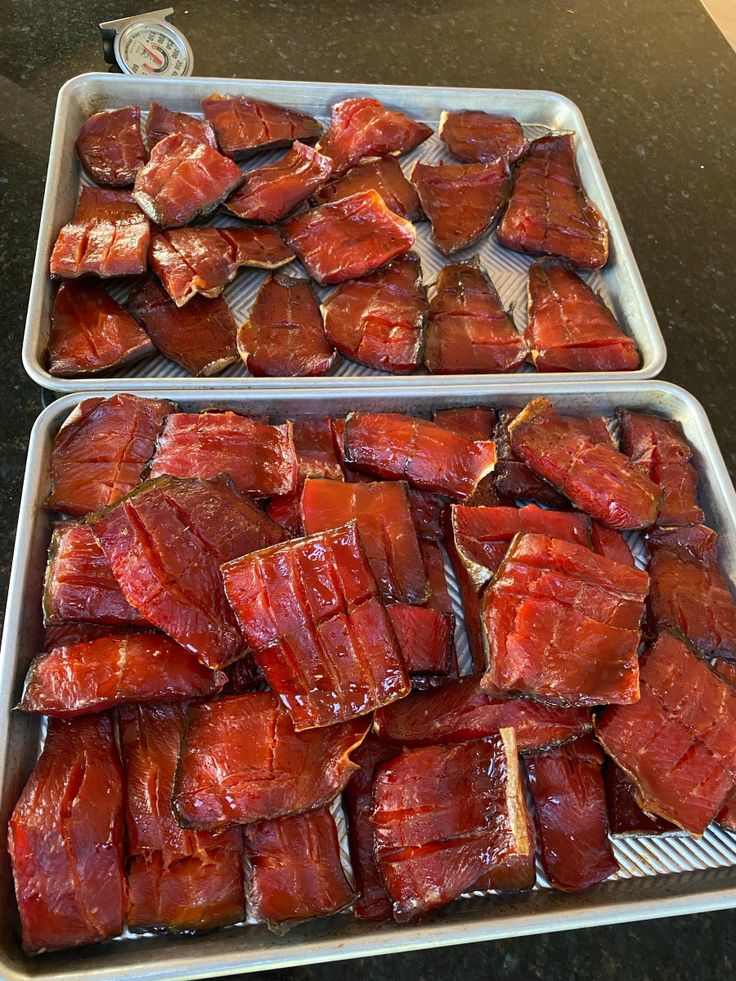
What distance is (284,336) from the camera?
275cm

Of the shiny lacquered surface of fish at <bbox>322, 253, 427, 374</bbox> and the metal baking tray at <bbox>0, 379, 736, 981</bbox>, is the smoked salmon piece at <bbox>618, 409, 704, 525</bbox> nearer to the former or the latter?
the metal baking tray at <bbox>0, 379, 736, 981</bbox>

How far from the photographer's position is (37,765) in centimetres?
193

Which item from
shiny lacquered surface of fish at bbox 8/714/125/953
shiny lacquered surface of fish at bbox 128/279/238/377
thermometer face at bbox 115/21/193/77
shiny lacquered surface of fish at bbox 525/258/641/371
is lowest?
shiny lacquered surface of fish at bbox 8/714/125/953

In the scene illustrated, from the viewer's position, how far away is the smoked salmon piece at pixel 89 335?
8.43 feet

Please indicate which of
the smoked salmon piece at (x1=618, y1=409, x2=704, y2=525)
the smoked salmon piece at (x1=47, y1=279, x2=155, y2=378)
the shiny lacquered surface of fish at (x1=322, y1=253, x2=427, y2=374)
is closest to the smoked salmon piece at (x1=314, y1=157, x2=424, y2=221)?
the shiny lacquered surface of fish at (x1=322, y1=253, x2=427, y2=374)

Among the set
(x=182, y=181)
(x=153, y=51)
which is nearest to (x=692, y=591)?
(x=182, y=181)

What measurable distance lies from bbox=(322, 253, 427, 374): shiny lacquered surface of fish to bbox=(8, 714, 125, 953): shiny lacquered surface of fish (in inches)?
66.4

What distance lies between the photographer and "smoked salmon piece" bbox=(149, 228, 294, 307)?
2736mm

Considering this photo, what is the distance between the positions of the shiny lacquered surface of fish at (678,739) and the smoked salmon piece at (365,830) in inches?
26.2

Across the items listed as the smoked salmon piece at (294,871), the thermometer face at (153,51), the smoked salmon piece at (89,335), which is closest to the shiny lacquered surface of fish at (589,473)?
the smoked salmon piece at (294,871)

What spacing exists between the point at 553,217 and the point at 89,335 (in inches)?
77.8

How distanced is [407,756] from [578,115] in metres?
3.04

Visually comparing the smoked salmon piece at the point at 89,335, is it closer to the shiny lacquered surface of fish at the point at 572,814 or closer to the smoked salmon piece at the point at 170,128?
the smoked salmon piece at the point at 170,128

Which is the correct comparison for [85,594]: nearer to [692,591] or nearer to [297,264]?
[297,264]
